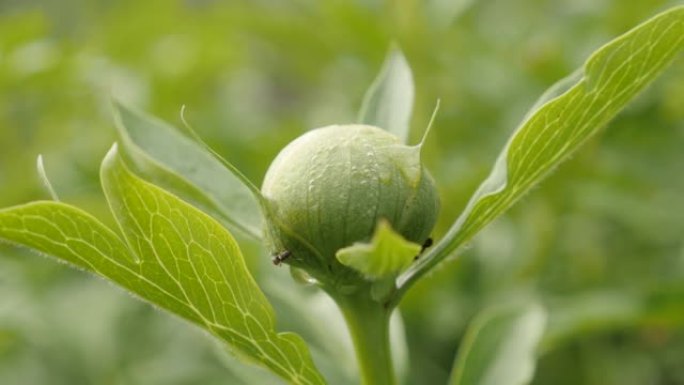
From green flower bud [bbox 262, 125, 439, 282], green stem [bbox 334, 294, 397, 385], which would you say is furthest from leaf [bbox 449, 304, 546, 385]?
green flower bud [bbox 262, 125, 439, 282]

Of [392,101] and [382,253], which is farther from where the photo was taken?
[392,101]

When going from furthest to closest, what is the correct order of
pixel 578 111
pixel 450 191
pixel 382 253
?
1. pixel 450 191
2. pixel 578 111
3. pixel 382 253

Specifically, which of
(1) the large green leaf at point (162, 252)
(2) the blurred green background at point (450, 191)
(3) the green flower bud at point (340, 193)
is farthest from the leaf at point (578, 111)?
(2) the blurred green background at point (450, 191)

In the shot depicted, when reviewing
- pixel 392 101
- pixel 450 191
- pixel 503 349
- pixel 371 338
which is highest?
pixel 392 101

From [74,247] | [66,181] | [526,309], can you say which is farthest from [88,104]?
[74,247]

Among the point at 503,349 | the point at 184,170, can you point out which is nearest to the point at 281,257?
the point at 184,170

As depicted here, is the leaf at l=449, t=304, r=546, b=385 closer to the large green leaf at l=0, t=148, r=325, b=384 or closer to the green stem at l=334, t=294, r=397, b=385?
the green stem at l=334, t=294, r=397, b=385

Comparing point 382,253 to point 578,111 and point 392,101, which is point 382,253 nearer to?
point 578,111
